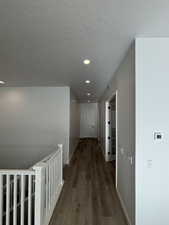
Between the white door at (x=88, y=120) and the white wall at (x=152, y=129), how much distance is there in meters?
10.1

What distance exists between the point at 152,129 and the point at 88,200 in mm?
2027

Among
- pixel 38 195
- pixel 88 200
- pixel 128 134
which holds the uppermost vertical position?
pixel 128 134

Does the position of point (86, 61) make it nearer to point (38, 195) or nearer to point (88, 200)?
point (38, 195)

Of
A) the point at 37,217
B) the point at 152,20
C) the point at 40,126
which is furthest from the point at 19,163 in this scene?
the point at 152,20

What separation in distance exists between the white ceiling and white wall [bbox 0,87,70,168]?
8.47 ft

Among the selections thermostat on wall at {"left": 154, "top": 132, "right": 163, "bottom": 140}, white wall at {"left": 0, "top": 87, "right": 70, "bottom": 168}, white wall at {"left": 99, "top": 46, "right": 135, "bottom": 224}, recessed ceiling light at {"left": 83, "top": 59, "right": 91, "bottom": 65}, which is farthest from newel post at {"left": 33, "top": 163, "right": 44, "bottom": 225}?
white wall at {"left": 0, "top": 87, "right": 70, "bottom": 168}

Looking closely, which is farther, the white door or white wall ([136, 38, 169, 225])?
the white door

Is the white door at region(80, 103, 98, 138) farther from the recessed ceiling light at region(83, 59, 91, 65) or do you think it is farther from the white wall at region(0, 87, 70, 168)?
the recessed ceiling light at region(83, 59, 91, 65)

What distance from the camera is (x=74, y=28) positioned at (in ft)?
6.88

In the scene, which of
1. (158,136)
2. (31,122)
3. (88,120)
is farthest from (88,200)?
(88,120)

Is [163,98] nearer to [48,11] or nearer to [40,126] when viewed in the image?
[48,11]

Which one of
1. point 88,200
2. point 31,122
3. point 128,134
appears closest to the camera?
point 128,134

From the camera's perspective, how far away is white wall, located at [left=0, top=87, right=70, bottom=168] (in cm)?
591

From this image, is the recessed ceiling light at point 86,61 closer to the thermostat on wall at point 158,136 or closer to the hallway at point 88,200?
the thermostat on wall at point 158,136
